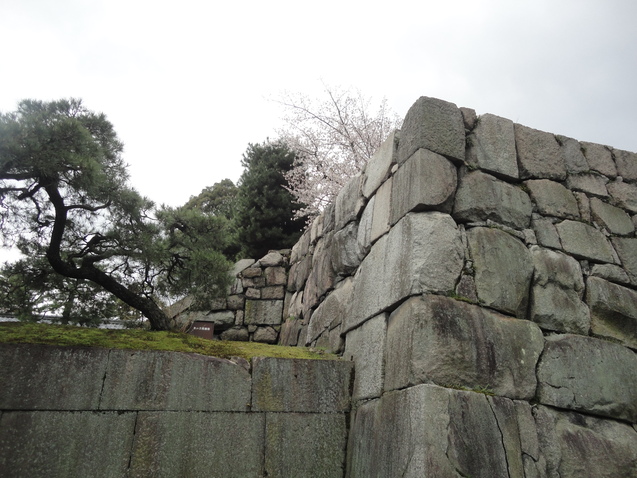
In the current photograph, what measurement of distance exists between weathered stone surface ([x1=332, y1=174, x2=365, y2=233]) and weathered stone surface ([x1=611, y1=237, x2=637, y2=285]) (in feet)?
6.58

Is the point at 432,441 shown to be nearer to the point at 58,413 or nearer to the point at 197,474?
the point at 197,474

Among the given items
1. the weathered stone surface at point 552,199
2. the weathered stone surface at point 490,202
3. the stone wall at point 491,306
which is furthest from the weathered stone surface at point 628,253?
the weathered stone surface at point 490,202

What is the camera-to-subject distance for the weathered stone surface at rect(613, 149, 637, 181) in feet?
12.6

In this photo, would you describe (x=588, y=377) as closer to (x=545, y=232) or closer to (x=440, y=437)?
(x=545, y=232)

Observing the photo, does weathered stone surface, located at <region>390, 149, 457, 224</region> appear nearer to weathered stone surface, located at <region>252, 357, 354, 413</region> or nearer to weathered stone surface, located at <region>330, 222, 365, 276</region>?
weathered stone surface, located at <region>330, 222, 365, 276</region>

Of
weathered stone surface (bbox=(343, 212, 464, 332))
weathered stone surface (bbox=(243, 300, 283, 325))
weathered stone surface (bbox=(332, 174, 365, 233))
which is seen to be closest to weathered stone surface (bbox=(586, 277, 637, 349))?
weathered stone surface (bbox=(343, 212, 464, 332))

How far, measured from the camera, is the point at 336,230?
4680mm

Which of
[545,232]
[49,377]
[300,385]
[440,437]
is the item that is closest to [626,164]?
[545,232]

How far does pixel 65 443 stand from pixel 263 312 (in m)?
4.19

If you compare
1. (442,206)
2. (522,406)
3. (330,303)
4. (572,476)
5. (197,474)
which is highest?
(442,206)

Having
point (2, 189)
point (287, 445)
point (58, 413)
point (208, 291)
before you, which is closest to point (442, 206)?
point (287, 445)

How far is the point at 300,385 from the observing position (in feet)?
10.4

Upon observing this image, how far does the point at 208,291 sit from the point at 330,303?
179cm

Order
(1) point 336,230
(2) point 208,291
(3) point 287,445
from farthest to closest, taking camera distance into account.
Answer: (2) point 208,291 → (1) point 336,230 → (3) point 287,445
